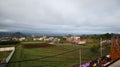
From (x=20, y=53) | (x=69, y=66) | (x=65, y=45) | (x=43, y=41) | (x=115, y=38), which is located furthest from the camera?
(x=43, y=41)

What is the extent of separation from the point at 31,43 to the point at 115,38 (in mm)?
45498

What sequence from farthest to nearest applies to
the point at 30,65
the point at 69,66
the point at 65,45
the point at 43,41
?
the point at 43,41
the point at 65,45
the point at 30,65
the point at 69,66

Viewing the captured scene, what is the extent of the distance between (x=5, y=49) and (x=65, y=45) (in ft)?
53.0

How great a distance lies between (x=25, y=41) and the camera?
47000 mm

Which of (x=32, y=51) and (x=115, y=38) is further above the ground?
(x=115, y=38)

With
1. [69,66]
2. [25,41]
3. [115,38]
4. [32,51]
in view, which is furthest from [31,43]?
[115,38]

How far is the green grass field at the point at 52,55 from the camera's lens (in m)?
33.3

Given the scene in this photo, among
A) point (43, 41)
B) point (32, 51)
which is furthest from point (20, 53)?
point (43, 41)

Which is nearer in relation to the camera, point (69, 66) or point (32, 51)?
point (69, 66)

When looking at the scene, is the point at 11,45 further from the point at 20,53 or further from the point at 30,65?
the point at 30,65

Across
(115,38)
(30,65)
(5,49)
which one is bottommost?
(30,65)

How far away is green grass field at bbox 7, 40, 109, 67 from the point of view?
33.3 meters

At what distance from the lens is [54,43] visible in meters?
48.5

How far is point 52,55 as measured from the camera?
39094mm
